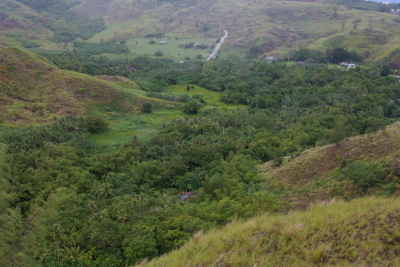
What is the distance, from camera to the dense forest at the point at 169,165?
72.8 ft

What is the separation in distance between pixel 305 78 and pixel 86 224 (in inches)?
3497

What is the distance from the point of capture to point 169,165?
45844 mm

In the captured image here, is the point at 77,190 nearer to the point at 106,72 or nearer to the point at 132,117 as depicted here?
the point at 132,117

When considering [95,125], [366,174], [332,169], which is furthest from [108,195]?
[95,125]

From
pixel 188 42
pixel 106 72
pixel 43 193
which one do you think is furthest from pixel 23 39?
pixel 43 193

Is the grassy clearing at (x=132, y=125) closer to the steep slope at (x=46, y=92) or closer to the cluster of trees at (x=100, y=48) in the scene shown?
the steep slope at (x=46, y=92)

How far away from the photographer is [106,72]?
103 meters

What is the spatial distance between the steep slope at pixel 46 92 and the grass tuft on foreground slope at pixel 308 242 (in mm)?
64050

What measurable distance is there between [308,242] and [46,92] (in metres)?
80.2

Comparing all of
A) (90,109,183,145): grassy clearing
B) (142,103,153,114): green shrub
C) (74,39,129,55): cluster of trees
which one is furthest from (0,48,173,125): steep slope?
(74,39,129,55): cluster of trees

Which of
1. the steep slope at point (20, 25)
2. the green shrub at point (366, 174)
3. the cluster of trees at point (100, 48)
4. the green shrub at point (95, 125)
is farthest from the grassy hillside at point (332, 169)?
the steep slope at point (20, 25)

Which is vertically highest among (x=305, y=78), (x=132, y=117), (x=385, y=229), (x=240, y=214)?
(x=385, y=229)

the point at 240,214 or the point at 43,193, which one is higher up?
the point at 240,214

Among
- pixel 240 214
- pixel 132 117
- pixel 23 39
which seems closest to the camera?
pixel 240 214
